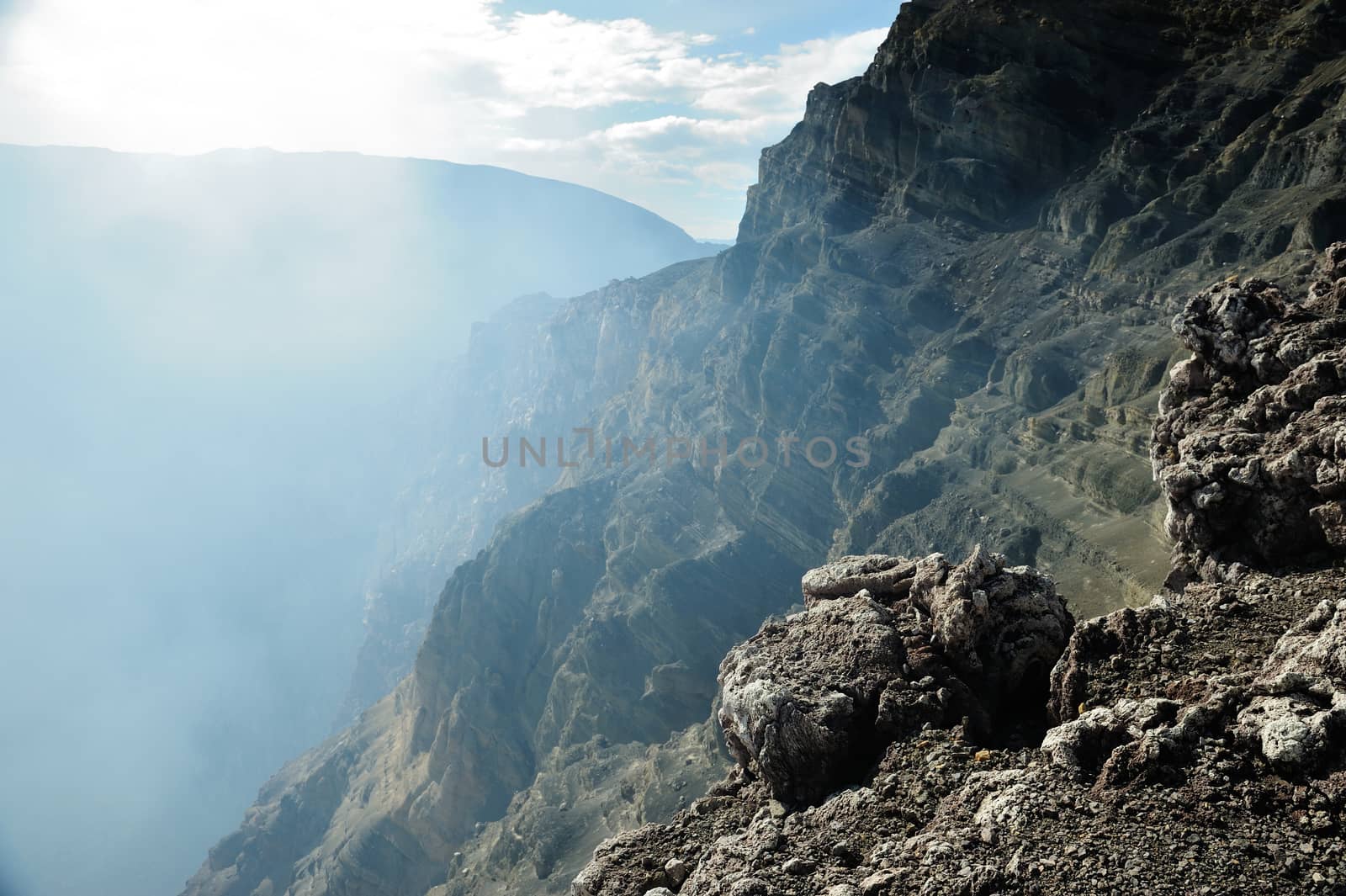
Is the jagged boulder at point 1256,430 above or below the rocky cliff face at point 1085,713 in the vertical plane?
above

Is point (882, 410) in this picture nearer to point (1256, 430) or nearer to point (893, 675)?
point (1256, 430)

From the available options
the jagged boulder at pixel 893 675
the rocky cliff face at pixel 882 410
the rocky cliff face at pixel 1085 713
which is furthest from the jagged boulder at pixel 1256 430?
the rocky cliff face at pixel 882 410

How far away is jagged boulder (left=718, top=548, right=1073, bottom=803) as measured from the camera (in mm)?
15180

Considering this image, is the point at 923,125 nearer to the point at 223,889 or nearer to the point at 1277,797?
the point at 1277,797

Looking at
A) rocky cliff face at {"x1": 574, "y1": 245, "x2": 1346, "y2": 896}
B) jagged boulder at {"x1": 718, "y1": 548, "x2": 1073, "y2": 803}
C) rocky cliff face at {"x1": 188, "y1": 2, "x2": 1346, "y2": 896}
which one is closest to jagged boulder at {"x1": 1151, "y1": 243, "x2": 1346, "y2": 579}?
rocky cliff face at {"x1": 574, "y1": 245, "x2": 1346, "y2": 896}

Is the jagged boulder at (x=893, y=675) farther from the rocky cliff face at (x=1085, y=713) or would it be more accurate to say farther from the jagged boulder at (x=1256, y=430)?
the jagged boulder at (x=1256, y=430)

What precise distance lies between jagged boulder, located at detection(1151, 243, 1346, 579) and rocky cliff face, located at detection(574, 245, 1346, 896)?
0.06 meters

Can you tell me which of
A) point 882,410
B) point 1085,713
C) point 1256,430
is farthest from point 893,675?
point 882,410

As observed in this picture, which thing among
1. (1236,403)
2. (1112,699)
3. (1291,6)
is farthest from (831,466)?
(1112,699)

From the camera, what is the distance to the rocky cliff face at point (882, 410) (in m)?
75.7

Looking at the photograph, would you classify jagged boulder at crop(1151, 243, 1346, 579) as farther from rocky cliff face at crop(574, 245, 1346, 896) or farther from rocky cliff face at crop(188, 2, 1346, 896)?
rocky cliff face at crop(188, 2, 1346, 896)

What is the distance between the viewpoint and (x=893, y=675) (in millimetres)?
15836

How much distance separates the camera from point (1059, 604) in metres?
16.8

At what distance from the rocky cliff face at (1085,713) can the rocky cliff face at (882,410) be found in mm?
36043
